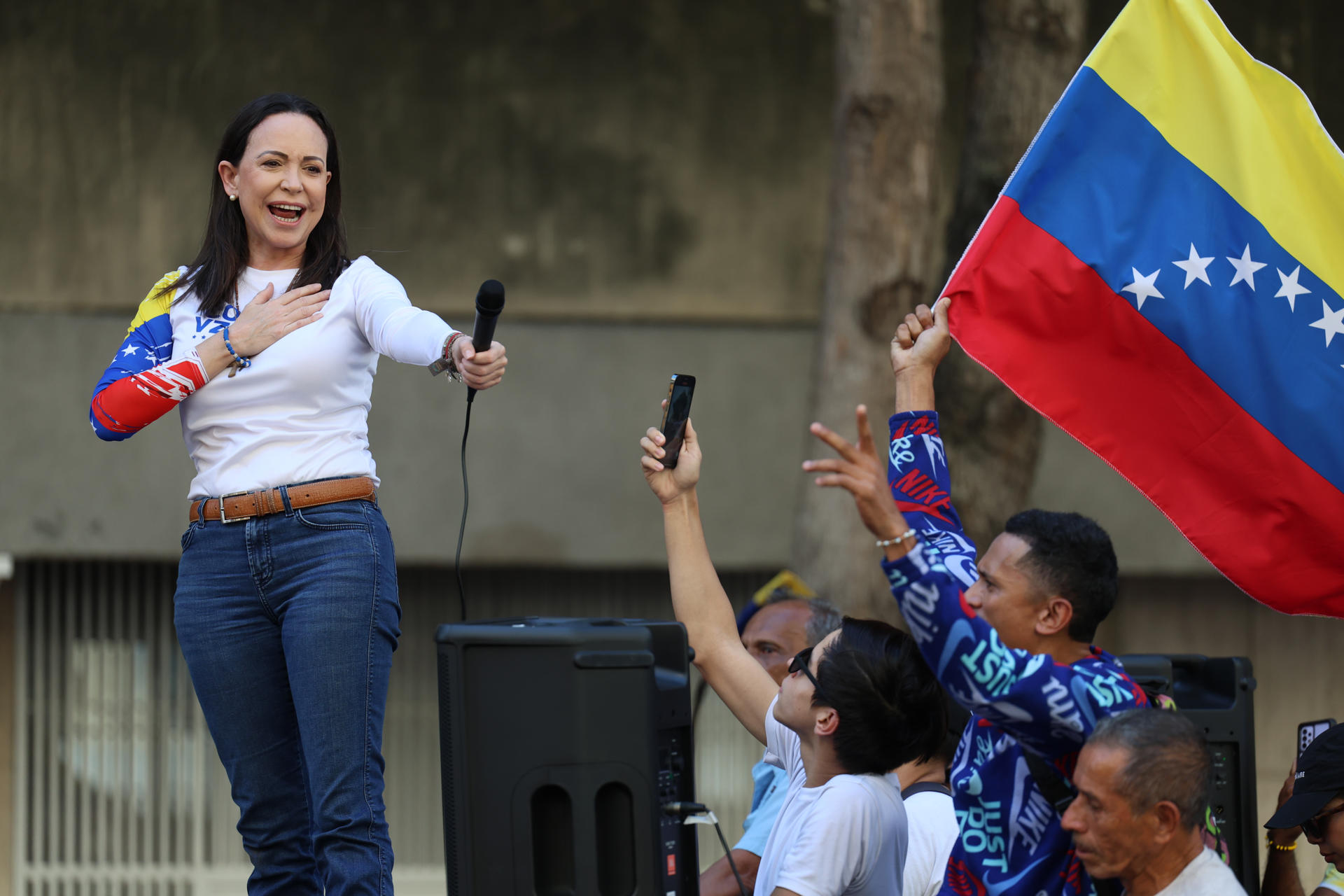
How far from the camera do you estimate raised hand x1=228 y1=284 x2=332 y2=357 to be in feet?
8.87

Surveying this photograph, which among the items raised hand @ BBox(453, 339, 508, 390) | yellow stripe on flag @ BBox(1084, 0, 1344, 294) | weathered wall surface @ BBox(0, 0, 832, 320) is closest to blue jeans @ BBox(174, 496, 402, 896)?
raised hand @ BBox(453, 339, 508, 390)

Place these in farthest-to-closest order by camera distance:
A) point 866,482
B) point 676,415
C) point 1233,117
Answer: point 1233,117 < point 676,415 < point 866,482

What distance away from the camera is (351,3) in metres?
8.49

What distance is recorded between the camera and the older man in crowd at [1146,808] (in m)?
2.48

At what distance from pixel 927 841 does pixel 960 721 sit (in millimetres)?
350

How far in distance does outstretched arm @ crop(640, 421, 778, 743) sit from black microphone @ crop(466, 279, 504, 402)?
2.68ft

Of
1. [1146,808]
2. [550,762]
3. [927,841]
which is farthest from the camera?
[927,841]

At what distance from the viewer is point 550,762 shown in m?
2.61

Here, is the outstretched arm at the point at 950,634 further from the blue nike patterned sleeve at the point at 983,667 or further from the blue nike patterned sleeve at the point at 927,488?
the blue nike patterned sleeve at the point at 927,488

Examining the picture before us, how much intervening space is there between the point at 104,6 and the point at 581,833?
7.24 meters

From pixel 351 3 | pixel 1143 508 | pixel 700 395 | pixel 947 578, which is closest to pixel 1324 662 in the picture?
pixel 1143 508

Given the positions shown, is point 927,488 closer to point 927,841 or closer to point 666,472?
point 666,472

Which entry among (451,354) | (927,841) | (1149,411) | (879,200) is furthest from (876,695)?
(879,200)

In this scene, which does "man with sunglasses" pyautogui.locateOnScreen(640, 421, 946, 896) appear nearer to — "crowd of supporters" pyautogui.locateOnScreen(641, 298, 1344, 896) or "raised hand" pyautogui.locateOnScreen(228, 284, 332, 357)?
"crowd of supporters" pyautogui.locateOnScreen(641, 298, 1344, 896)
